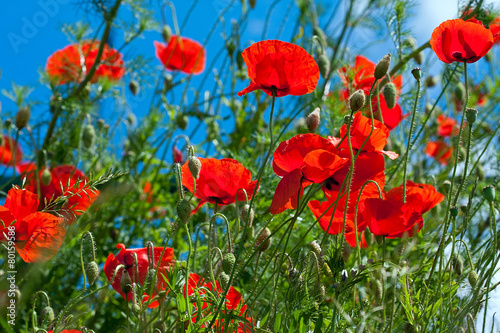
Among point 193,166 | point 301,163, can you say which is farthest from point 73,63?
point 301,163

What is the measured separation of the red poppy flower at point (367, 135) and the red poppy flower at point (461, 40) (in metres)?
0.19

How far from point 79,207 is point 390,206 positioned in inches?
24.2

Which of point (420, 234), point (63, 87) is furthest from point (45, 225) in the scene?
point (63, 87)

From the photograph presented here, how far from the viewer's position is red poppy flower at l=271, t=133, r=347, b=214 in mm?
872

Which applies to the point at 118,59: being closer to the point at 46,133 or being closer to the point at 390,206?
the point at 46,133

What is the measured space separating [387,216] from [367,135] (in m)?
0.13

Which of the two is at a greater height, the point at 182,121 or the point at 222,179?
the point at 182,121

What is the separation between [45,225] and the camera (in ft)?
2.92

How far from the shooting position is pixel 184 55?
2.05 meters

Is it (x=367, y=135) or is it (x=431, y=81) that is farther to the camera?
(x=431, y=81)

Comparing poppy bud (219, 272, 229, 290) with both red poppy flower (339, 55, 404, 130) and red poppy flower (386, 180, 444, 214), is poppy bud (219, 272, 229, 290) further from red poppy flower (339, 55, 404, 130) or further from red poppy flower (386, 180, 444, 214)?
red poppy flower (339, 55, 404, 130)

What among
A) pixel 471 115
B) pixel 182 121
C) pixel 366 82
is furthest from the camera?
pixel 182 121

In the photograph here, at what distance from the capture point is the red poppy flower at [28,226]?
2.89 ft

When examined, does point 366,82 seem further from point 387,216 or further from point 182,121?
point 182,121
